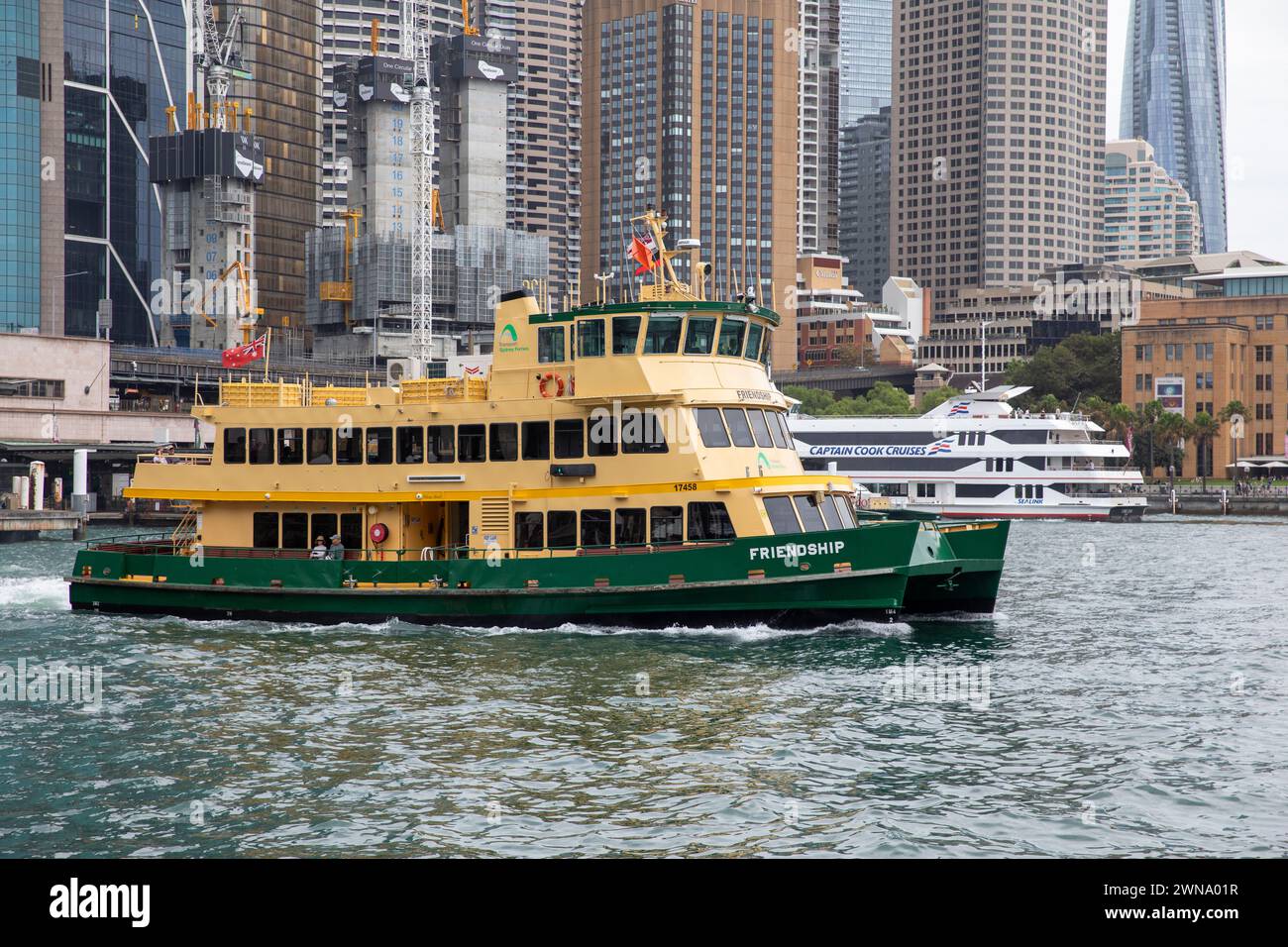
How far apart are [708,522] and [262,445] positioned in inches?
493

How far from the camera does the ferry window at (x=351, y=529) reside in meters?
33.9

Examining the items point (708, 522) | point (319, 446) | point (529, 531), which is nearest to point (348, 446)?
point (319, 446)

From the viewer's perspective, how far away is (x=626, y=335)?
103ft

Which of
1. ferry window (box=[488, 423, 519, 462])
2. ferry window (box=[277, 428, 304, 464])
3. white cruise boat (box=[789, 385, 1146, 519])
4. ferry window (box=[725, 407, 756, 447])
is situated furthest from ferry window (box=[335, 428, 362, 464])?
white cruise boat (box=[789, 385, 1146, 519])

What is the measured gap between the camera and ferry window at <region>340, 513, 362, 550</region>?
111 ft

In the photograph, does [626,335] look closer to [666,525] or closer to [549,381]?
[549,381]

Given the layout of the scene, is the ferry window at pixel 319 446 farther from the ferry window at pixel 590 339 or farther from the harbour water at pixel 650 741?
the ferry window at pixel 590 339

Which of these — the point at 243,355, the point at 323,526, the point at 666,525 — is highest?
the point at 243,355

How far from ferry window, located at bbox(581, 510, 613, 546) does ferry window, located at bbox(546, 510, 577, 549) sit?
0.76 ft

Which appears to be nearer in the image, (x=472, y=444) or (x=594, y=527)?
(x=594, y=527)

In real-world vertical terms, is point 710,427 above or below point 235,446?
above

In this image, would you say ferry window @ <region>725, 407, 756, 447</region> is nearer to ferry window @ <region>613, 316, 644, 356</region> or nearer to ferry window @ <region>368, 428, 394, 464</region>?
ferry window @ <region>613, 316, 644, 356</region>
